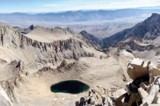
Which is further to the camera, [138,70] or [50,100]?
[50,100]

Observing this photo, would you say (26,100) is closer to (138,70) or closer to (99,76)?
(99,76)

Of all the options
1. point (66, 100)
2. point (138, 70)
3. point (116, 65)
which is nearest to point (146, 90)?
point (138, 70)

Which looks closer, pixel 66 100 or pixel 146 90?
pixel 146 90

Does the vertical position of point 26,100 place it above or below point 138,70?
below

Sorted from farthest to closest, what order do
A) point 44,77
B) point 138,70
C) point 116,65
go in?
1. point 116,65
2. point 44,77
3. point 138,70


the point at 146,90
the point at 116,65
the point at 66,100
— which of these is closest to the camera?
the point at 146,90

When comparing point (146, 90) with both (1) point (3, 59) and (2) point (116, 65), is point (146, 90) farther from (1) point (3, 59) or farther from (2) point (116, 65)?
(1) point (3, 59)

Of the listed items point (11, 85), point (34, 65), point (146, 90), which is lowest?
point (34, 65)

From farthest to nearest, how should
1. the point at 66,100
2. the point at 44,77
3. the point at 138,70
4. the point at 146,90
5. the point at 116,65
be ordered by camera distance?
the point at 116,65
the point at 44,77
the point at 66,100
the point at 138,70
the point at 146,90

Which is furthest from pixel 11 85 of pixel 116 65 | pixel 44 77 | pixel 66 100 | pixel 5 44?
pixel 5 44
